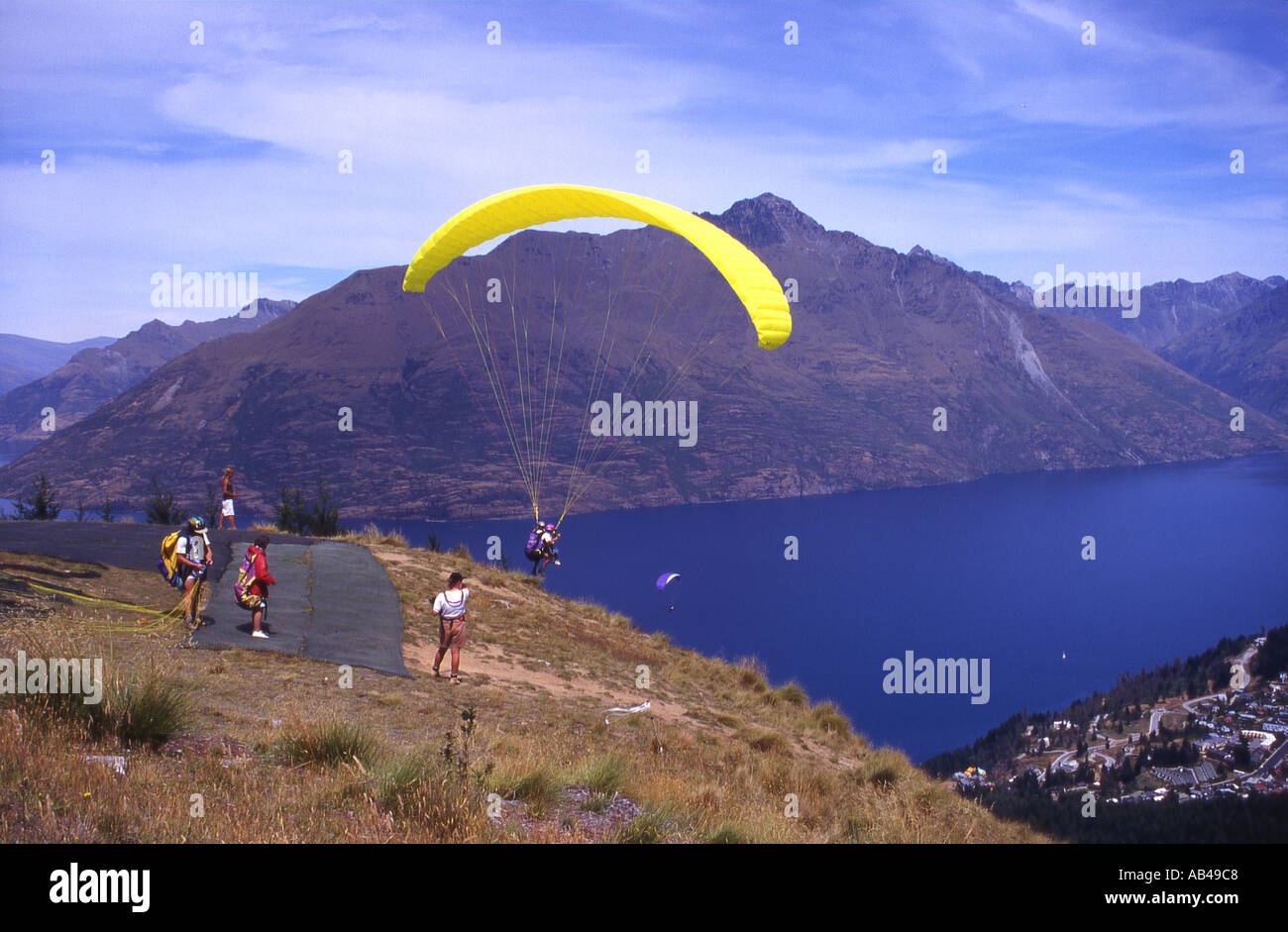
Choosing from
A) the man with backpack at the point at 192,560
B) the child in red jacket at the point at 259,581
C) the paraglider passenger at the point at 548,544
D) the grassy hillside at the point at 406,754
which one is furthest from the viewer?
the paraglider passenger at the point at 548,544

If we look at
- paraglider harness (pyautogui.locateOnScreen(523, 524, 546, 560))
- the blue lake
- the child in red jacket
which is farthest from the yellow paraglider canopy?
the blue lake

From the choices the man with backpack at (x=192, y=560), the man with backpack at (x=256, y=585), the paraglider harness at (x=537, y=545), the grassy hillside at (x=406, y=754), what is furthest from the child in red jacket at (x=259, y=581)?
the paraglider harness at (x=537, y=545)

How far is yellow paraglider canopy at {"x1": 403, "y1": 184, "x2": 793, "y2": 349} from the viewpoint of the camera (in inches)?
513

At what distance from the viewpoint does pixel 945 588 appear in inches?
4321

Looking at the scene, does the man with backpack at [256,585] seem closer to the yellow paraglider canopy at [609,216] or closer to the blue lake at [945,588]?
the yellow paraglider canopy at [609,216]

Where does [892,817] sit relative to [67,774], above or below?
below

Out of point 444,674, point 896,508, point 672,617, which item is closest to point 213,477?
point 672,617

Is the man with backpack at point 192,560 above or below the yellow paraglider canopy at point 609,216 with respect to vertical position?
below

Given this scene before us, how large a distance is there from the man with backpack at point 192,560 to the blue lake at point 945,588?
5169 cm

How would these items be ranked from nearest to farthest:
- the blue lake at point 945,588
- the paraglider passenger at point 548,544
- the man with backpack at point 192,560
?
the man with backpack at point 192,560 < the paraglider passenger at point 548,544 < the blue lake at point 945,588

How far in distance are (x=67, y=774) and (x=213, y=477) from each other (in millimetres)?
208472

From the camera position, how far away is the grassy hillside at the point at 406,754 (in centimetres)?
516
